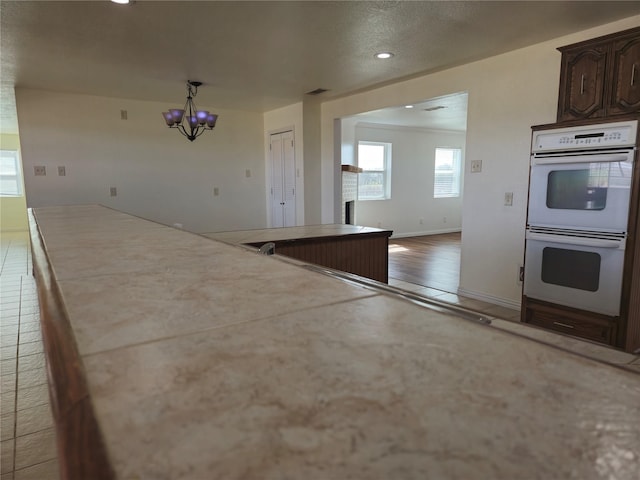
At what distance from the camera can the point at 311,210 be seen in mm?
5926

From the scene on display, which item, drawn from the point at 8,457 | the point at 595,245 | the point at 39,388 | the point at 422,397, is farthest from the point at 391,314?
the point at 595,245

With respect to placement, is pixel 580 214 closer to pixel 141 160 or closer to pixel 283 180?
pixel 283 180

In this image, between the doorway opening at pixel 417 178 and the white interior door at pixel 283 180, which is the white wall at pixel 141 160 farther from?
the doorway opening at pixel 417 178

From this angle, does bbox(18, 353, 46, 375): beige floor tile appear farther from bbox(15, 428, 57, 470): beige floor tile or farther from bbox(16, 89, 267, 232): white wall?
bbox(16, 89, 267, 232): white wall

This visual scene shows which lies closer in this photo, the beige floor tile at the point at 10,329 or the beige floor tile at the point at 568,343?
the beige floor tile at the point at 568,343

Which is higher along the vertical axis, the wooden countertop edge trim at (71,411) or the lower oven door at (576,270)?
the wooden countertop edge trim at (71,411)

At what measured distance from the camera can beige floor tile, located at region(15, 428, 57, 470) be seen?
1.58 metres

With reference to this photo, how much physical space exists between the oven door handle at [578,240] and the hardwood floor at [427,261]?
1.46m

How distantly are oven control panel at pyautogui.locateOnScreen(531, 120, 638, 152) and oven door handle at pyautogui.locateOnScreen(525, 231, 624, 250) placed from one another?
611mm

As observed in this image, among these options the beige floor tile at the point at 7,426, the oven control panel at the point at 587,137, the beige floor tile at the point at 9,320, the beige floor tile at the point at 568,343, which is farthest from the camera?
the beige floor tile at the point at 9,320

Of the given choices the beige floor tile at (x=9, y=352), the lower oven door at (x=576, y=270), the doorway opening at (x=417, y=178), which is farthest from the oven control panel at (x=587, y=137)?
the beige floor tile at (x=9, y=352)

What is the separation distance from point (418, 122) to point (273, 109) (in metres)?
2.96

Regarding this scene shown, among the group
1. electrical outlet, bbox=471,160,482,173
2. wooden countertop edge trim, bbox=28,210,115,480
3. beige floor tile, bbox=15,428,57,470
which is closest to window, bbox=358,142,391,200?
electrical outlet, bbox=471,160,482,173

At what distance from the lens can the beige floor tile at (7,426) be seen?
5.74 feet
